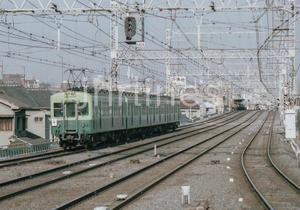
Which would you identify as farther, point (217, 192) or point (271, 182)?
point (271, 182)

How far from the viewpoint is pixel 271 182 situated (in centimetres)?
1202

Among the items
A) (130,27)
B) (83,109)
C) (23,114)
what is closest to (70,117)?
(83,109)

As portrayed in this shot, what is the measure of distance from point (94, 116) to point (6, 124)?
11972 mm

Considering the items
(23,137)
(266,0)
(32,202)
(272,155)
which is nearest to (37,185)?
(32,202)

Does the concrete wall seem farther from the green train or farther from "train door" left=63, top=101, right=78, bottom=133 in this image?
"train door" left=63, top=101, right=78, bottom=133

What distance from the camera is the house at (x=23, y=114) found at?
2908cm

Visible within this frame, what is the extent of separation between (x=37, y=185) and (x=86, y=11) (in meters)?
8.06

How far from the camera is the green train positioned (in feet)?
65.1

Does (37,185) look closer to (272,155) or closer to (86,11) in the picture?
(86,11)

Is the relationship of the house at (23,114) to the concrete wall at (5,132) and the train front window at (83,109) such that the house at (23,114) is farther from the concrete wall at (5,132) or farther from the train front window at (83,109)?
the train front window at (83,109)

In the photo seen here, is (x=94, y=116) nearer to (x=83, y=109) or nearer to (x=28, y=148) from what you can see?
(x=83, y=109)

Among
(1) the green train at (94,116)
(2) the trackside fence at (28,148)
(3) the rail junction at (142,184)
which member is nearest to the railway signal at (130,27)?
(3) the rail junction at (142,184)

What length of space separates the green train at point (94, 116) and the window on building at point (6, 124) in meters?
8.96

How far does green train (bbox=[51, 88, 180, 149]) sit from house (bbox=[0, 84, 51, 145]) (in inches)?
343
